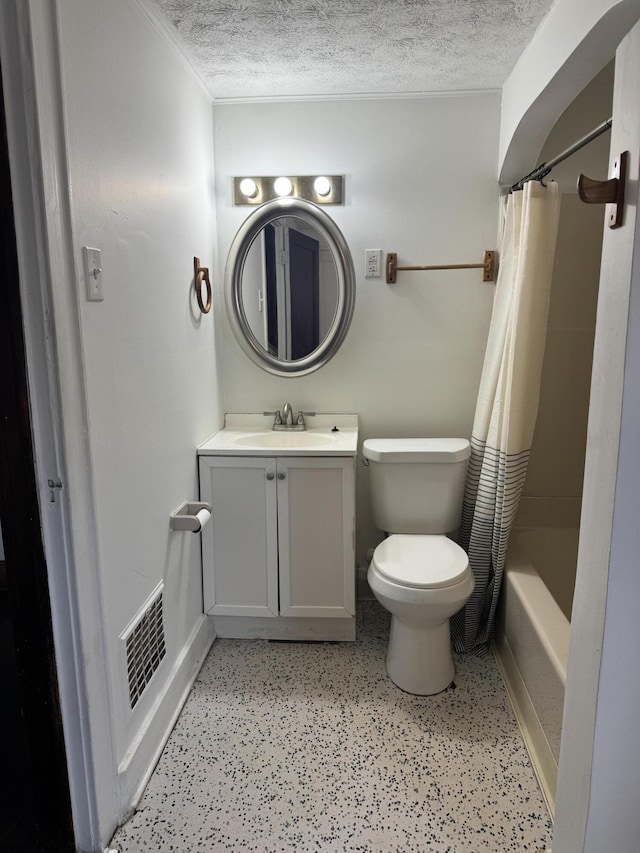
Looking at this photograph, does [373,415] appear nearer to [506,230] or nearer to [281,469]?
[281,469]

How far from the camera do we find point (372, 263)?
8.29 ft

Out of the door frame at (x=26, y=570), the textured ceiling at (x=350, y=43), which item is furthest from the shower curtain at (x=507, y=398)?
the door frame at (x=26, y=570)

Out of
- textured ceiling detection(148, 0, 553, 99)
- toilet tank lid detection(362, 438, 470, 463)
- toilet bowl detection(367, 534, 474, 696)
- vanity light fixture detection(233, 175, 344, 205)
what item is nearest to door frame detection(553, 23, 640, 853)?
toilet bowl detection(367, 534, 474, 696)

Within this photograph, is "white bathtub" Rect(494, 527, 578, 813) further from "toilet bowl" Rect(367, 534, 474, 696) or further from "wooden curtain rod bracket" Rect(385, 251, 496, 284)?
"wooden curtain rod bracket" Rect(385, 251, 496, 284)

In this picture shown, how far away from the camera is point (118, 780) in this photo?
5.01 ft

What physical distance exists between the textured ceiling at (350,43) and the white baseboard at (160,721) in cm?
211

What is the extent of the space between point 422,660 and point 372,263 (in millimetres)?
1640

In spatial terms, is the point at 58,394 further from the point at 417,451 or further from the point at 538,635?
the point at 538,635

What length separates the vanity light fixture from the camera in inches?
97.3

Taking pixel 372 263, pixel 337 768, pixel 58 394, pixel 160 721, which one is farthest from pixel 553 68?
pixel 160 721

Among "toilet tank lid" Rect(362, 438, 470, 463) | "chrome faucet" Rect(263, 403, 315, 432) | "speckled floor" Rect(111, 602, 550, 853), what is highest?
"chrome faucet" Rect(263, 403, 315, 432)

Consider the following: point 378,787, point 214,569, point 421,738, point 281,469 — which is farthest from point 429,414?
point 378,787

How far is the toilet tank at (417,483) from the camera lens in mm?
2338

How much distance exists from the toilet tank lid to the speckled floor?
2.65ft
